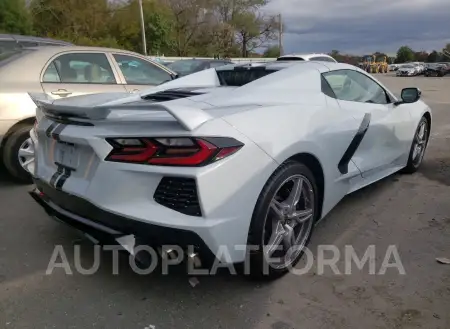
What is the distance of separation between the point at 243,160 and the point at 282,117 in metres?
0.52

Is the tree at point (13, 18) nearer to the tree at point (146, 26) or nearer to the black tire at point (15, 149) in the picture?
the tree at point (146, 26)

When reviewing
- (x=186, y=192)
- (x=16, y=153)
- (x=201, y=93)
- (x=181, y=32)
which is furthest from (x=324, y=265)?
(x=181, y=32)

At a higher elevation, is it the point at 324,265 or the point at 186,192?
the point at 186,192

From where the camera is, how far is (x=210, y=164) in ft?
7.09

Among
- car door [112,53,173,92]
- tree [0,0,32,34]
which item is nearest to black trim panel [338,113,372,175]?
car door [112,53,173,92]

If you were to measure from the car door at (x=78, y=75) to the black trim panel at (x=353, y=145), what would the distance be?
118 inches

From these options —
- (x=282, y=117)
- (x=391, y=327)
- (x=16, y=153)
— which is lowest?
(x=391, y=327)

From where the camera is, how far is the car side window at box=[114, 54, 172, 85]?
5324 mm

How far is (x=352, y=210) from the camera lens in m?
3.93

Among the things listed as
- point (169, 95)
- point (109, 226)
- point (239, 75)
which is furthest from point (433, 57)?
point (109, 226)

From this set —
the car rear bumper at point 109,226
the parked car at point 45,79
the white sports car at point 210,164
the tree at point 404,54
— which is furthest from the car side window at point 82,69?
the tree at point 404,54

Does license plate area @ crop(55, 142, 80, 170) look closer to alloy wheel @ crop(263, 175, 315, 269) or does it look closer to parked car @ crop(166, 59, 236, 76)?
alloy wheel @ crop(263, 175, 315, 269)

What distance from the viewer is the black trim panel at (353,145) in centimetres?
324

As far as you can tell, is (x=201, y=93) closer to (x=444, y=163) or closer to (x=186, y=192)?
(x=186, y=192)
